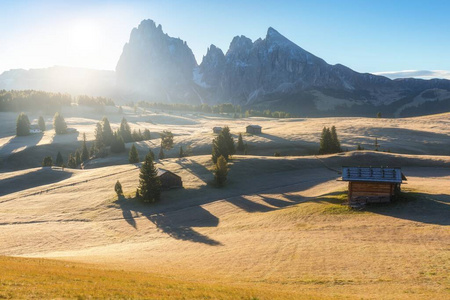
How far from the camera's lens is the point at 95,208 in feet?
175

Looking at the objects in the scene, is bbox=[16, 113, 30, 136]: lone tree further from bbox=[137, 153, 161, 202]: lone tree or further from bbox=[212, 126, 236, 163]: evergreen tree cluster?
bbox=[137, 153, 161, 202]: lone tree

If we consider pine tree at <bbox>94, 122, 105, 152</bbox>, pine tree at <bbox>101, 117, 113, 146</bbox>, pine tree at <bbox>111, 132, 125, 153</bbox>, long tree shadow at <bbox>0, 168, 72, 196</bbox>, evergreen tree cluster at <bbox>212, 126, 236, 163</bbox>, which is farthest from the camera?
pine tree at <bbox>101, 117, 113, 146</bbox>

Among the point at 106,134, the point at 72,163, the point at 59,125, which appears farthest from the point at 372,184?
the point at 59,125

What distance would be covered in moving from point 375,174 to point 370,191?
2.49 meters

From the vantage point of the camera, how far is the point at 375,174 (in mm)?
42344

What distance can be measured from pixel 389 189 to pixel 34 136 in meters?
149

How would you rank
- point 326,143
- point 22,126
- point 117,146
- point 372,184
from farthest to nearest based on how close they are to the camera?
1. point 22,126
2. point 117,146
3. point 326,143
4. point 372,184

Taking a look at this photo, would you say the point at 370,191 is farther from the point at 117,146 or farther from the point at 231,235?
the point at 117,146

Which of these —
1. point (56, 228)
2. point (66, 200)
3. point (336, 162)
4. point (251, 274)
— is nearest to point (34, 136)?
point (66, 200)

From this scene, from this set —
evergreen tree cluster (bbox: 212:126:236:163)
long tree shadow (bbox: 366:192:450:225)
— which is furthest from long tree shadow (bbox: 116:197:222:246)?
evergreen tree cluster (bbox: 212:126:236:163)

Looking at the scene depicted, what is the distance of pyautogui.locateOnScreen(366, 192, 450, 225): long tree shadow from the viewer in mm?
34125

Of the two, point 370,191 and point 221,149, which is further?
point 221,149

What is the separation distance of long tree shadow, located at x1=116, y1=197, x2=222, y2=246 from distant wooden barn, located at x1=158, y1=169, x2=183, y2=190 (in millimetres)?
6700

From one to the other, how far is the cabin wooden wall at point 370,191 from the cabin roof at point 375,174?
593mm
